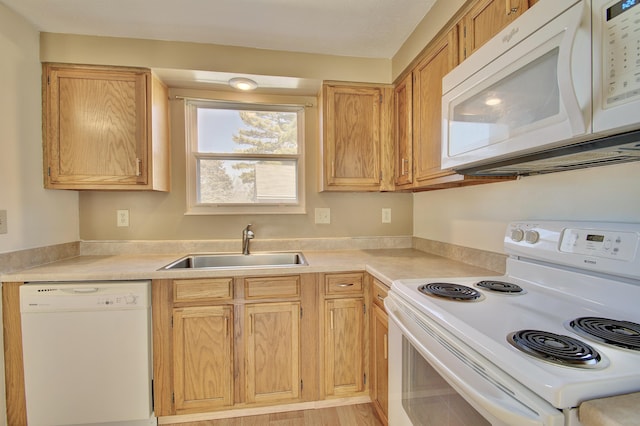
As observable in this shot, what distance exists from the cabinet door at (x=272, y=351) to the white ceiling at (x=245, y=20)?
1.71 m

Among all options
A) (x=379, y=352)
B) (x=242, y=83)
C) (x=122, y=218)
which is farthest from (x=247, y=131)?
(x=379, y=352)

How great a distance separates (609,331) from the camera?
73 centimetres

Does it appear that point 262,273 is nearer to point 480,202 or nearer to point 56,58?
point 480,202

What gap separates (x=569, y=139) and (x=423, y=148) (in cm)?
95

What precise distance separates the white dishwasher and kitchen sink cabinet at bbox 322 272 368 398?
102 cm

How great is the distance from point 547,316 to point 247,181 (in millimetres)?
Answer: 1962

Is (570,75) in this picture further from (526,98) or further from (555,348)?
(555,348)

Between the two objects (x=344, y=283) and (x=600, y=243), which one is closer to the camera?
(x=600, y=243)

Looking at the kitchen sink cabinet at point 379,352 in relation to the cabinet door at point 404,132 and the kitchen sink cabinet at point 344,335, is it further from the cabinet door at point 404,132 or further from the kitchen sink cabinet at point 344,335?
the cabinet door at point 404,132

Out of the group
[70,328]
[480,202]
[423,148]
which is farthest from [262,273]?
[480,202]

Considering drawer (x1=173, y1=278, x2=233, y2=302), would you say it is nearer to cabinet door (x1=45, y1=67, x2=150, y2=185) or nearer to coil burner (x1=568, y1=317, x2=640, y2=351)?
cabinet door (x1=45, y1=67, x2=150, y2=185)

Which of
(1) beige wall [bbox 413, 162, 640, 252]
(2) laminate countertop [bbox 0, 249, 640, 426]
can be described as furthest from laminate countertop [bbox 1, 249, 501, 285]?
(1) beige wall [bbox 413, 162, 640, 252]

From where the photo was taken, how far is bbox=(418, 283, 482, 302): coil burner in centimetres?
101

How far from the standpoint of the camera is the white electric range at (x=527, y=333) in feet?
1.80
